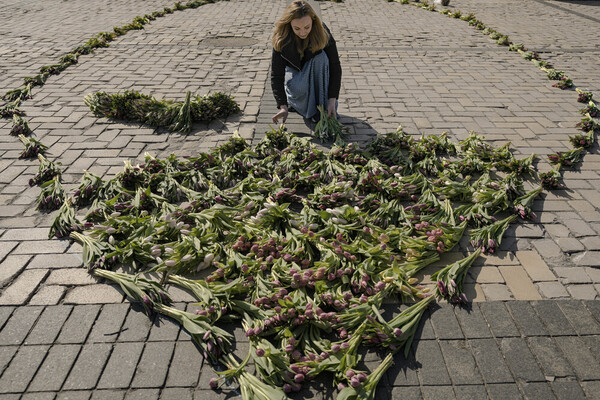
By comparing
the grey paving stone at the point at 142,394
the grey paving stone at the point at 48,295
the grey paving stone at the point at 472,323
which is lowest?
the grey paving stone at the point at 48,295

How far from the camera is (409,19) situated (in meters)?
12.2

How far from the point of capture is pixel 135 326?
305 cm

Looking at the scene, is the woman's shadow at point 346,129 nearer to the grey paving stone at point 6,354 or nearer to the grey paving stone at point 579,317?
the grey paving stone at point 579,317

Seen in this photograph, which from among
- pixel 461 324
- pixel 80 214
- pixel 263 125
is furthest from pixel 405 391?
pixel 263 125

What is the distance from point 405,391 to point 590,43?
10596 mm

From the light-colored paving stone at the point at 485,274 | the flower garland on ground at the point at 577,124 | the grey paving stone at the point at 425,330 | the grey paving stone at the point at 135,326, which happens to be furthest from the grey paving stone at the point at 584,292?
the grey paving stone at the point at 135,326

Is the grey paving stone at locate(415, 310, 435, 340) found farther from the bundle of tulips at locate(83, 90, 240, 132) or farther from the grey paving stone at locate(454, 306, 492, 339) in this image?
the bundle of tulips at locate(83, 90, 240, 132)

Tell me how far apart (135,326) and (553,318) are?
9.57 ft

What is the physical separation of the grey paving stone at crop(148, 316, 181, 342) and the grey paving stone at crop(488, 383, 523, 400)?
2.02 meters

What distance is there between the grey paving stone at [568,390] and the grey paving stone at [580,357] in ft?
0.32

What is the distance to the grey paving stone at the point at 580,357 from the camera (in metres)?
2.72

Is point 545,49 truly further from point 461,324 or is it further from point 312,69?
point 461,324

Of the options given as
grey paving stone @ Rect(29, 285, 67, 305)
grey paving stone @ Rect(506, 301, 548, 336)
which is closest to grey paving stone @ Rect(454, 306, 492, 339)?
grey paving stone @ Rect(506, 301, 548, 336)

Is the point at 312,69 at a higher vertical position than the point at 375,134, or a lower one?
higher
